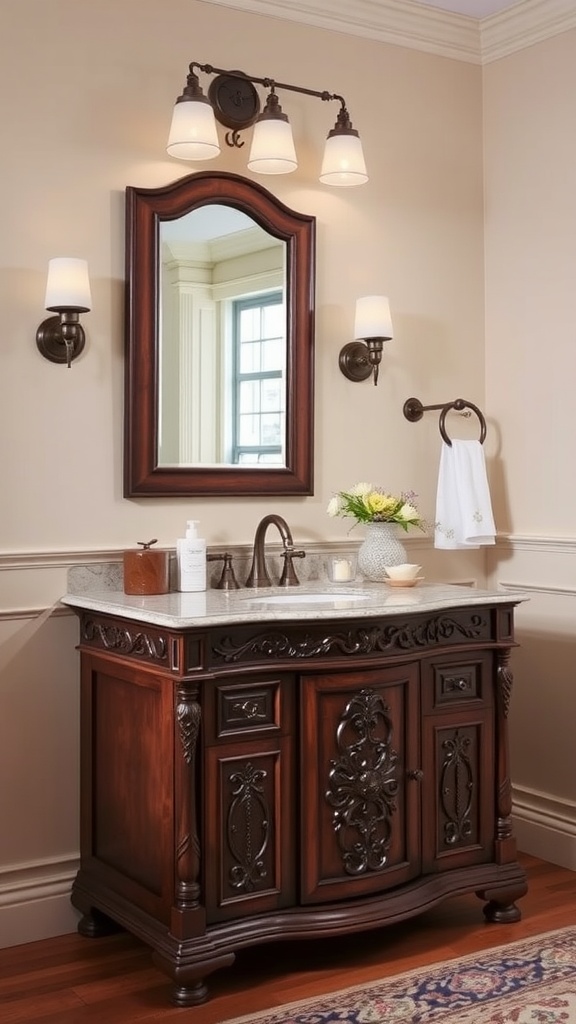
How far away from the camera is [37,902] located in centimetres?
286

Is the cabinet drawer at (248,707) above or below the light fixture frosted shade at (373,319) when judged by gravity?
below

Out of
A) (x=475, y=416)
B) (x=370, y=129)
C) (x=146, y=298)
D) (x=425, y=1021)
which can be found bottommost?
(x=425, y=1021)

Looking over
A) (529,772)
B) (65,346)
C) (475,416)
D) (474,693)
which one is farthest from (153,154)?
(529,772)

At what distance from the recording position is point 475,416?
370 centimetres

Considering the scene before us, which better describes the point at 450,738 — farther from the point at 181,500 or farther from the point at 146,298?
the point at 146,298

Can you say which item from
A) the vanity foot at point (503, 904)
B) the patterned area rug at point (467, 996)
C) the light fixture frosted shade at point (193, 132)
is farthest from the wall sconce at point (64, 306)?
the vanity foot at point (503, 904)

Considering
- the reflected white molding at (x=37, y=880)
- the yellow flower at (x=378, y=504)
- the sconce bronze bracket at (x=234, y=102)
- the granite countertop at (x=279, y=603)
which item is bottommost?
the reflected white molding at (x=37, y=880)

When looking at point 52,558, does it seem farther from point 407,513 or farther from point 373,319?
point 373,319

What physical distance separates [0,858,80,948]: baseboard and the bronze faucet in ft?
2.81

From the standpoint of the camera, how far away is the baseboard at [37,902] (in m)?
2.82

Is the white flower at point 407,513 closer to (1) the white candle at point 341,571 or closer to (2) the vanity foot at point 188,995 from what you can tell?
(1) the white candle at point 341,571

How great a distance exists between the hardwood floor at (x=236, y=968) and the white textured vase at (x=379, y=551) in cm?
91

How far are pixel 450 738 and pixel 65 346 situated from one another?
1361 millimetres

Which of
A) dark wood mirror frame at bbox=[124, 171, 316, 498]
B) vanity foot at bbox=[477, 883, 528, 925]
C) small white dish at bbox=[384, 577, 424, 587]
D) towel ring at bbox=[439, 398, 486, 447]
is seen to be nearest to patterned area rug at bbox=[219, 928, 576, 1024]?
vanity foot at bbox=[477, 883, 528, 925]
